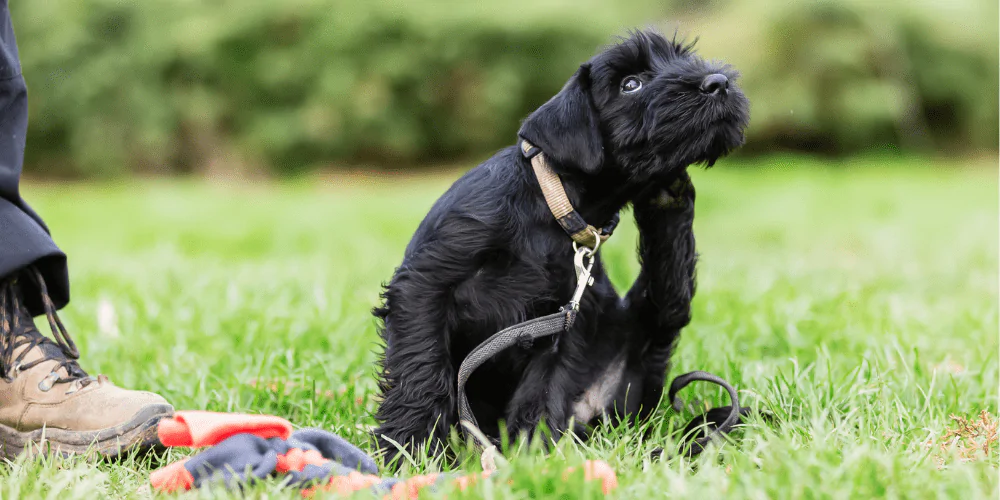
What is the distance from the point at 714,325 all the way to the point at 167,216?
18.7 feet

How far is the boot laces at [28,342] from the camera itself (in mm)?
2350

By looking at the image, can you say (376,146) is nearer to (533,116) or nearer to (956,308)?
(956,308)

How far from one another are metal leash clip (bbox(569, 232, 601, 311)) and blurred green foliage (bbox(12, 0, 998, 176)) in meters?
9.17

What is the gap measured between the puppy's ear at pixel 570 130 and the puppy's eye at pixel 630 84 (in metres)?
0.10

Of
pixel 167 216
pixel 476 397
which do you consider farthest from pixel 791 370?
pixel 167 216

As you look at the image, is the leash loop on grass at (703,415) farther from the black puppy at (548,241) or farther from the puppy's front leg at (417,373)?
the puppy's front leg at (417,373)

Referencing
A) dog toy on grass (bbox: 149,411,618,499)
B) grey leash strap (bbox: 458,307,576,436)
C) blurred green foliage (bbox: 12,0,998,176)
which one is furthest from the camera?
blurred green foliage (bbox: 12,0,998,176)

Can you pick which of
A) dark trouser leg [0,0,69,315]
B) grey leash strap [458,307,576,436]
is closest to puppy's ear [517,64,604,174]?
grey leash strap [458,307,576,436]

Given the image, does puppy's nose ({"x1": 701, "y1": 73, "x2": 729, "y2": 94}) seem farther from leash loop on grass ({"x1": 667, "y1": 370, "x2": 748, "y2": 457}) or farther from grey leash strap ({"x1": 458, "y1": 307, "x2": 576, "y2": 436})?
leash loop on grass ({"x1": 667, "y1": 370, "x2": 748, "y2": 457})

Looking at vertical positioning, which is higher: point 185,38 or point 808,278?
point 185,38

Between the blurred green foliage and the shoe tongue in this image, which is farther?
the blurred green foliage

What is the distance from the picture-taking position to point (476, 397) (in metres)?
2.40

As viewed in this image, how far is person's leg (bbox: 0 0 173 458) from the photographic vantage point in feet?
7.40

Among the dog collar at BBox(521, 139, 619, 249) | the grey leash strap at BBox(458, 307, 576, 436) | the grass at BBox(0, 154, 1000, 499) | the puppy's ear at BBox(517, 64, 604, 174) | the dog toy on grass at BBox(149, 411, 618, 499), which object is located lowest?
the grass at BBox(0, 154, 1000, 499)
